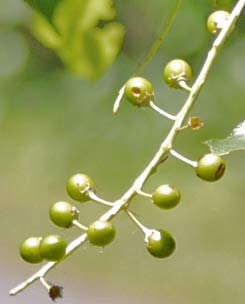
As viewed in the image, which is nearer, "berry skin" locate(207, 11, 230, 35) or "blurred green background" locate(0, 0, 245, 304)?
"berry skin" locate(207, 11, 230, 35)

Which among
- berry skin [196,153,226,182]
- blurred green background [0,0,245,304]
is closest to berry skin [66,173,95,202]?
berry skin [196,153,226,182]

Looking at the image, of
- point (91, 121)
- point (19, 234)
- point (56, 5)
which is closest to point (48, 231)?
point (19, 234)

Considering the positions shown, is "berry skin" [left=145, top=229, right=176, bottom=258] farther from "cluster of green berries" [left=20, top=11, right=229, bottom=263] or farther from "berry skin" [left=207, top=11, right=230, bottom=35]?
"berry skin" [left=207, top=11, right=230, bottom=35]

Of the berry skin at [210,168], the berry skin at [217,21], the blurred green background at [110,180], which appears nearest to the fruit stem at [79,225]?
the berry skin at [210,168]

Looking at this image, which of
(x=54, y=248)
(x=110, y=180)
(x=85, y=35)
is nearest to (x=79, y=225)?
(x=54, y=248)

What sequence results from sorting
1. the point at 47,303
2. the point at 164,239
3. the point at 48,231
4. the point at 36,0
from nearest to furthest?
the point at 164,239 → the point at 36,0 → the point at 47,303 → the point at 48,231

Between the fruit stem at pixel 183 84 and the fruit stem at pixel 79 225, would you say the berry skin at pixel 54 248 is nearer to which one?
the fruit stem at pixel 79 225

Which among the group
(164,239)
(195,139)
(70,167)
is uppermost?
(164,239)

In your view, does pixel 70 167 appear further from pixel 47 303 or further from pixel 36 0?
pixel 36 0
